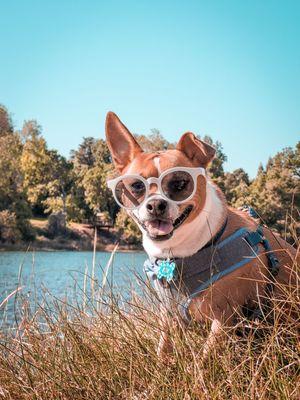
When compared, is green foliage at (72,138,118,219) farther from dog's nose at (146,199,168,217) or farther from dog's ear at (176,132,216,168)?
dog's nose at (146,199,168,217)

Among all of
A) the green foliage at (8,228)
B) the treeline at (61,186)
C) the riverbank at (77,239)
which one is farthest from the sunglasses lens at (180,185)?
the riverbank at (77,239)

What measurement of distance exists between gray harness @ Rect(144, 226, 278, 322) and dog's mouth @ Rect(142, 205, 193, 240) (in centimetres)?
17

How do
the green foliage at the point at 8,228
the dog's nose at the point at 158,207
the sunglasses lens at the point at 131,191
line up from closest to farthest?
the dog's nose at the point at 158,207
the sunglasses lens at the point at 131,191
the green foliage at the point at 8,228

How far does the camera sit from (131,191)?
372cm

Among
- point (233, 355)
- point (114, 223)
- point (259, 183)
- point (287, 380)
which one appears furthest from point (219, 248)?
point (114, 223)

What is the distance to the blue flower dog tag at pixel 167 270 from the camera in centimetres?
345

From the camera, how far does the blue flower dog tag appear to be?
3.45 meters

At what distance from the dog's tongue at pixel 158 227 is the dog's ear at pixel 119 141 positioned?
1.73ft

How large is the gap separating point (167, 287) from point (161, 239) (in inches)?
11.9

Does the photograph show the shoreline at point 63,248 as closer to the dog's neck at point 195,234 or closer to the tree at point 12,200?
the tree at point 12,200

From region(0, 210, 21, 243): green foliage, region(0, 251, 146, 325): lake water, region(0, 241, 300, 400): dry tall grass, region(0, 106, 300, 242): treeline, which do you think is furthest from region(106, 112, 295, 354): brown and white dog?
region(0, 210, 21, 243): green foliage

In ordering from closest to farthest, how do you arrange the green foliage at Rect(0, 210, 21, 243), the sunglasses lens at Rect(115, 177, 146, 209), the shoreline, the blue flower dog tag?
the blue flower dog tag
the sunglasses lens at Rect(115, 177, 146, 209)
the green foliage at Rect(0, 210, 21, 243)
the shoreline

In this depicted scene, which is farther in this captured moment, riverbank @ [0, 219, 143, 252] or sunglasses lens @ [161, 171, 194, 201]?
riverbank @ [0, 219, 143, 252]

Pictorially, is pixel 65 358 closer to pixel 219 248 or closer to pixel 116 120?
pixel 219 248
